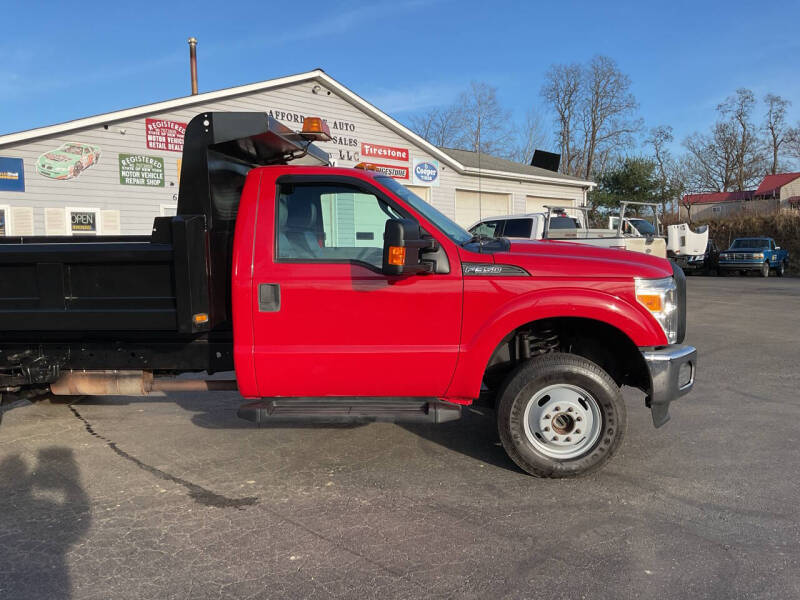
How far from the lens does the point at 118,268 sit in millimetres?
4105

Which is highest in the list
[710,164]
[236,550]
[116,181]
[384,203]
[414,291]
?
[710,164]

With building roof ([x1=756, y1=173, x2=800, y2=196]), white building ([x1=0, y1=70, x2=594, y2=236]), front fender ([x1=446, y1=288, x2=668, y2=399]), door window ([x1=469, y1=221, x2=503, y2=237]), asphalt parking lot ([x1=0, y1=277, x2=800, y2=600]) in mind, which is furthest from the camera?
building roof ([x1=756, y1=173, x2=800, y2=196])

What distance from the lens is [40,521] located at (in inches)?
136

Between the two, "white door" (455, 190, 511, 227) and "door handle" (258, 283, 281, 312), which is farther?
"white door" (455, 190, 511, 227)

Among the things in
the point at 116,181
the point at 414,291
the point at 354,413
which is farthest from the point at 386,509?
the point at 116,181

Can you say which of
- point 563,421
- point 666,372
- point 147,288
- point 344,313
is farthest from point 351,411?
point 666,372

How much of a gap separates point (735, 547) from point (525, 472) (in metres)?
1.33

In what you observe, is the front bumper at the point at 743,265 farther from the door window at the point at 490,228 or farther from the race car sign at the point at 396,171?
the door window at the point at 490,228

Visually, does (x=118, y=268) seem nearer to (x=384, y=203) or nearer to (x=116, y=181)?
(x=384, y=203)

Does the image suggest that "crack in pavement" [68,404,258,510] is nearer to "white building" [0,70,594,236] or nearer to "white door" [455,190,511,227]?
"white building" [0,70,594,236]

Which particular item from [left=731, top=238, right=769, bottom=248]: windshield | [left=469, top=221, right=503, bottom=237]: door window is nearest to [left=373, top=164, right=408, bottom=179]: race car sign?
[left=469, top=221, right=503, bottom=237]: door window

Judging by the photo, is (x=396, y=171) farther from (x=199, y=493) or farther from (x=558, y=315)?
(x=199, y=493)

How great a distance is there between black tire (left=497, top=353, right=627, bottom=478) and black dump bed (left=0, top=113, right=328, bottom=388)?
6.80 ft

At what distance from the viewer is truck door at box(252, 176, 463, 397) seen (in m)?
3.88
